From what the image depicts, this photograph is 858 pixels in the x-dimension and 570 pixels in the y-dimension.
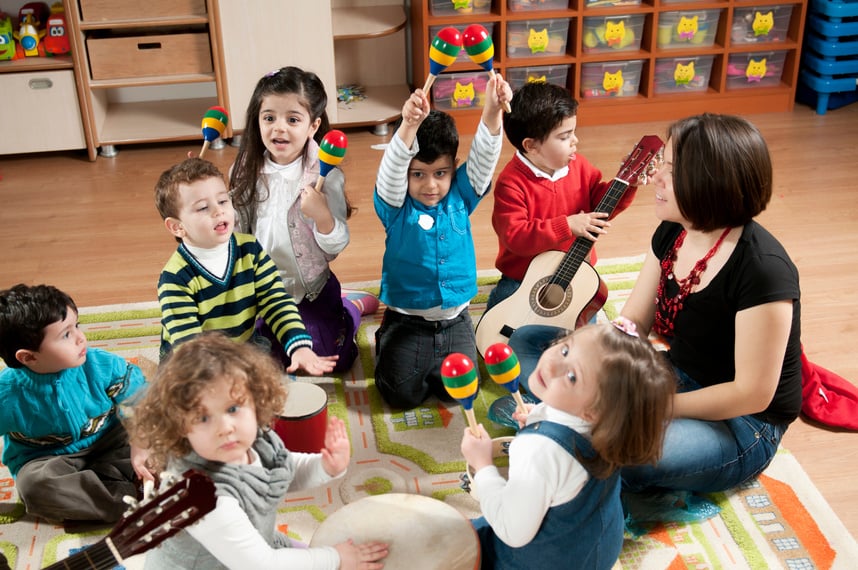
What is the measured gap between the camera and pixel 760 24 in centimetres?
394

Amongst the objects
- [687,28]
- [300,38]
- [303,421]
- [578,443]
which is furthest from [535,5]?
[578,443]

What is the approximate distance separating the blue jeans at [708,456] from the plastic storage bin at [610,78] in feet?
7.15

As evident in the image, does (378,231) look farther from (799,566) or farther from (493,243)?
(799,566)

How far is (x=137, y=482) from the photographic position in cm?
207

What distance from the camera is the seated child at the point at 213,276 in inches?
82.6

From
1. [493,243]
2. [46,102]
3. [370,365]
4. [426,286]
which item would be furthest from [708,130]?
[46,102]

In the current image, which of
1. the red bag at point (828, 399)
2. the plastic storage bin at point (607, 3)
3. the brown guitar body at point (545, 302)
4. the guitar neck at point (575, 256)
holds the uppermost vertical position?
the plastic storage bin at point (607, 3)

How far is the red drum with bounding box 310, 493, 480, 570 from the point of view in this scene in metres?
1.56

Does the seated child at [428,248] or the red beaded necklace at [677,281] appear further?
the seated child at [428,248]

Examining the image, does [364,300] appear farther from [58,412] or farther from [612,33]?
[612,33]

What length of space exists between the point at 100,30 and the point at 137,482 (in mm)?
2266

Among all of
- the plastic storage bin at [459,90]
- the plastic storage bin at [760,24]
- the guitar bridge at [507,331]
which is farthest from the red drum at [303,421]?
the plastic storage bin at [760,24]

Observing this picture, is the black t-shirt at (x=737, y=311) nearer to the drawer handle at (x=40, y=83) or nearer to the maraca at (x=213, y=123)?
the maraca at (x=213, y=123)

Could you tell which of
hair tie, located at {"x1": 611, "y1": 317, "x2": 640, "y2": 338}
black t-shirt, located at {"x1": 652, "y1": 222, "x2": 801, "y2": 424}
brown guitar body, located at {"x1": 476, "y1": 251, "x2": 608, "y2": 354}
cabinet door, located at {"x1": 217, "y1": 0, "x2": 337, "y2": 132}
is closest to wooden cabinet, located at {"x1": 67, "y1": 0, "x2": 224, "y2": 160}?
cabinet door, located at {"x1": 217, "y1": 0, "x2": 337, "y2": 132}
